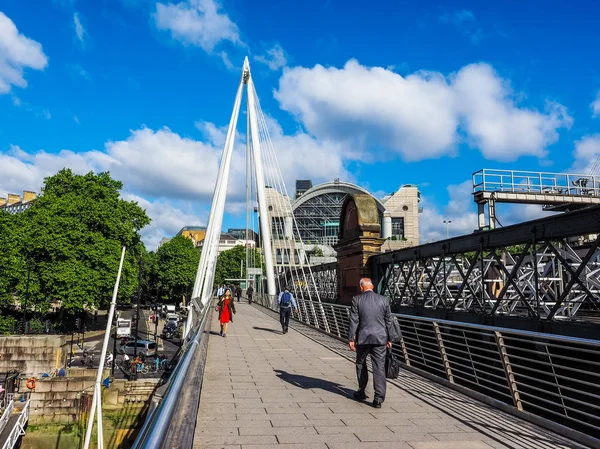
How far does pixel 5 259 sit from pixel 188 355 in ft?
115

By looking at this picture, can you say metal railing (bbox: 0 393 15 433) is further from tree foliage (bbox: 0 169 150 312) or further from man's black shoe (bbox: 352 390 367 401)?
man's black shoe (bbox: 352 390 367 401)

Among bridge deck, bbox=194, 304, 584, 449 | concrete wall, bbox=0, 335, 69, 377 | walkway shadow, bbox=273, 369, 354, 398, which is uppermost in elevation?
walkway shadow, bbox=273, 369, 354, 398

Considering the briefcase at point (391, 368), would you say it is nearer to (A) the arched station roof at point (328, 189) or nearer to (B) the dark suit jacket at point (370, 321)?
(B) the dark suit jacket at point (370, 321)

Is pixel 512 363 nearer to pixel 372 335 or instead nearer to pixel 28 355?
pixel 372 335

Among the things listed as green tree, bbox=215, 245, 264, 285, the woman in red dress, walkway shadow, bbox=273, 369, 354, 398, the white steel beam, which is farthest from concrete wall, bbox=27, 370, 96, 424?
green tree, bbox=215, 245, 264, 285

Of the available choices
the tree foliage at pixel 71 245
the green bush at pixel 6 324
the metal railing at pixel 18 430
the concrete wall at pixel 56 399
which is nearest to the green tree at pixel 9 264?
the tree foliage at pixel 71 245

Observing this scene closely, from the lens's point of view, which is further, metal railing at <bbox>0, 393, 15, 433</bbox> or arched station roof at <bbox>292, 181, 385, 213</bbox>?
arched station roof at <bbox>292, 181, 385, 213</bbox>

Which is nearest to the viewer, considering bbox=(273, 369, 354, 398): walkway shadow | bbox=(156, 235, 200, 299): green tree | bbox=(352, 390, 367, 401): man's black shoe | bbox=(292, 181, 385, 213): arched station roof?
bbox=(352, 390, 367, 401): man's black shoe

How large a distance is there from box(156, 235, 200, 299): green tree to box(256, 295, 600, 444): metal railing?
2174 inches

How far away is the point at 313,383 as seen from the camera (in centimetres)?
754

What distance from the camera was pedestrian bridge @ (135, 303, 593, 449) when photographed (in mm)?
4523

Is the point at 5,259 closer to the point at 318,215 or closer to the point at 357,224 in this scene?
the point at 357,224

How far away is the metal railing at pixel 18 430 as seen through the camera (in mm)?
21280

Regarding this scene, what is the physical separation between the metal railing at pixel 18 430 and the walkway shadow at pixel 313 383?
17.5 metres
